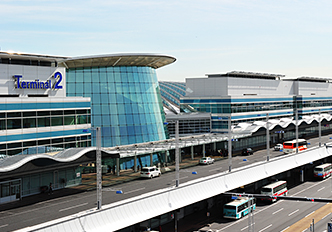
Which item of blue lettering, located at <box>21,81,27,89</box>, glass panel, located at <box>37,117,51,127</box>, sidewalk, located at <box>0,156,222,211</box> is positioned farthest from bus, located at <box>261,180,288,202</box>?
blue lettering, located at <box>21,81,27,89</box>

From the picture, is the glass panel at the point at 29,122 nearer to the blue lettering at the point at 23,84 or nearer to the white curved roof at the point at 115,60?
the blue lettering at the point at 23,84

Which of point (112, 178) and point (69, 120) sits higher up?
point (69, 120)

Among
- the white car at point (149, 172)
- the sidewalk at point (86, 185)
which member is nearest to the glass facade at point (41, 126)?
the sidewalk at point (86, 185)

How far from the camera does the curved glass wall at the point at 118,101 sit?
253ft

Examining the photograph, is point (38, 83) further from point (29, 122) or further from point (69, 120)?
point (69, 120)

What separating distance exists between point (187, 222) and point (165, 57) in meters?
37.3

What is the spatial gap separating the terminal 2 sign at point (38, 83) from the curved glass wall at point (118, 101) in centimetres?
1598

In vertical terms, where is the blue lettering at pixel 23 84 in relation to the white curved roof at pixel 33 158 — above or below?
above

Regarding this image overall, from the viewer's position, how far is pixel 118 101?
7938 centimetres

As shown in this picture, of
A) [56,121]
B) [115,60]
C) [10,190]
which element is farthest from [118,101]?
[10,190]

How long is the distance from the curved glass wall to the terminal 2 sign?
15979 millimetres

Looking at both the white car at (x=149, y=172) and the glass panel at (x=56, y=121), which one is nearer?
the glass panel at (x=56, y=121)

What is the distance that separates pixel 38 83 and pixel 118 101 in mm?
22860

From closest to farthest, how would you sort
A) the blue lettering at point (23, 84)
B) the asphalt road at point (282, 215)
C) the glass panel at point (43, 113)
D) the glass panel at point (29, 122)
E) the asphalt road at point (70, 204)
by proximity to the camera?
the asphalt road at point (70, 204)
the glass panel at point (29, 122)
the glass panel at point (43, 113)
the asphalt road at point (282, 215)
the blue lettering at point (23, 84)
